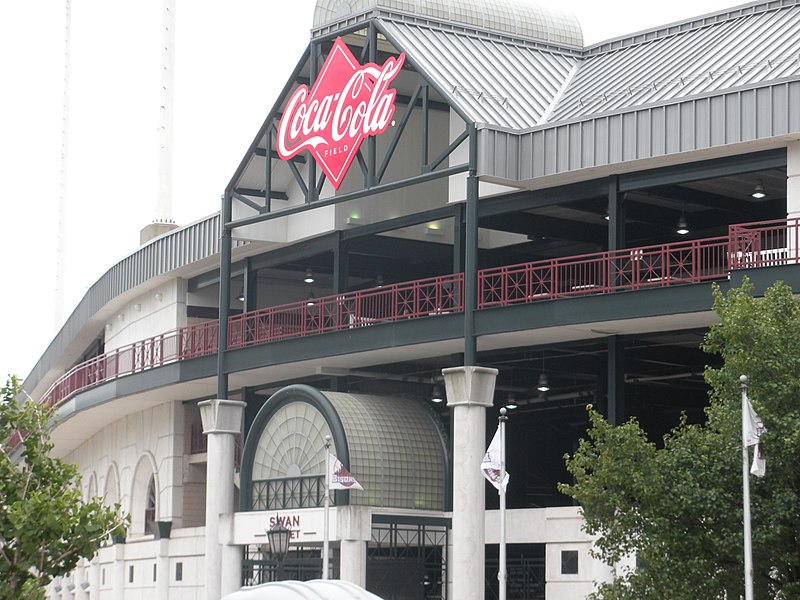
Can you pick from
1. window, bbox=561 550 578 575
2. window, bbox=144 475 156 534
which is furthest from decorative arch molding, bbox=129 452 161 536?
window, bbox=561 550 578 575

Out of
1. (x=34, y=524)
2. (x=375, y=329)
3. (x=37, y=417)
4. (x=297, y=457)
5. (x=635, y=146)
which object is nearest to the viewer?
(x=34, y=524)

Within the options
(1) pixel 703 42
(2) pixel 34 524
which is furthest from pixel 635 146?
(2) pixel 34 524

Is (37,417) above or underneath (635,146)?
underneath

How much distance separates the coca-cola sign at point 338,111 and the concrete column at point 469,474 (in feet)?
26.2

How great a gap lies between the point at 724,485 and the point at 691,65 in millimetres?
18438

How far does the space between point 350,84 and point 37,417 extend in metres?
19.9

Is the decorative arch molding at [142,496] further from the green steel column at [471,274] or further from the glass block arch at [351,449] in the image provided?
the green steel column at [471,274]

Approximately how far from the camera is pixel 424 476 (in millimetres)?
→ 44031

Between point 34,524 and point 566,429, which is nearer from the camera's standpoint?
point 34,524

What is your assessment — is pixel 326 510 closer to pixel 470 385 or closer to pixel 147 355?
pixel 470 385

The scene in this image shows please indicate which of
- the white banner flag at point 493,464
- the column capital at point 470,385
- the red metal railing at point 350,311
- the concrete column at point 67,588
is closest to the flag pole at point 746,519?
the white banner flag at point 493,464

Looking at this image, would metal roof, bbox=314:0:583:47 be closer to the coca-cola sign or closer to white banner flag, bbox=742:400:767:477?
the coca-cola sign

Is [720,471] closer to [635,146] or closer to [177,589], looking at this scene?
[635,146]

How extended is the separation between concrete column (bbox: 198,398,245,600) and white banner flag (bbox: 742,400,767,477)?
24.9 meters
